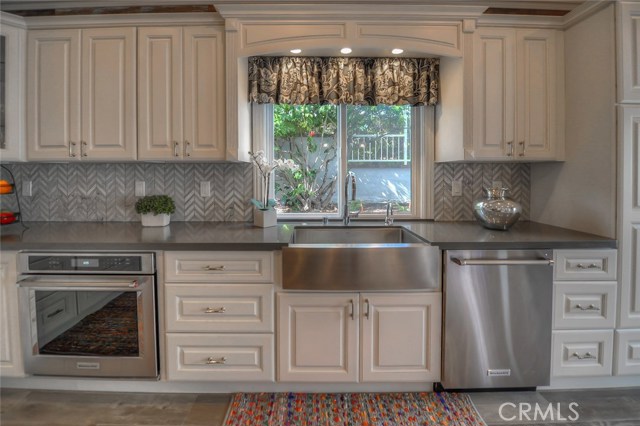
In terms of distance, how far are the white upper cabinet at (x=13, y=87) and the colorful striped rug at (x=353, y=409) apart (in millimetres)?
2129

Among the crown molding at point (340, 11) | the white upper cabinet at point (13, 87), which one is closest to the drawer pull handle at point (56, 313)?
the white upper cabinet at point (13, 87)

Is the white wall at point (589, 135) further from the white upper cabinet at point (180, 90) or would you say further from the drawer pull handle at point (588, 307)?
the white upper cabinet at point (180, 90)

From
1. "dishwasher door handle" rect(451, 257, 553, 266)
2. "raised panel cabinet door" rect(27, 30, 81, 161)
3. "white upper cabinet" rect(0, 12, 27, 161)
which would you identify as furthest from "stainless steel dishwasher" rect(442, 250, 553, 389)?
"white upper cabinet" rect(0, 12, 27, 161)


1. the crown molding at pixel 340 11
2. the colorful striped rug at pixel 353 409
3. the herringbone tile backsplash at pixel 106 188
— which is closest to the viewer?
the colorful striped rug at pixel 353 409

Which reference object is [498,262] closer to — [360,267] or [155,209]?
[360,267]

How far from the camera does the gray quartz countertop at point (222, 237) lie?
2.01m

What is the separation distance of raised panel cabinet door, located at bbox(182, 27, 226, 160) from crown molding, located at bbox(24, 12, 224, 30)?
54 millimetres

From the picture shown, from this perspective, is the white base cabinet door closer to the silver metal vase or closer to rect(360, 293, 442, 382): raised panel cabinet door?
rect(360, 293, 442, 382): raised panel cabinet door

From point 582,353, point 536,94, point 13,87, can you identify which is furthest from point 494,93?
point 13,87

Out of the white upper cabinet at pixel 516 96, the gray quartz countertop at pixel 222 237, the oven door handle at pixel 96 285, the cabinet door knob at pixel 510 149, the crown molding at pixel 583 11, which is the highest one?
the crown molding at pixel 583 11

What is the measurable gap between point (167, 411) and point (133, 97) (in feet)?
6.22

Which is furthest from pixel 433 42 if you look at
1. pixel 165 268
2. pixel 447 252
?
pixel 165 268

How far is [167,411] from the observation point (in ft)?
6.61

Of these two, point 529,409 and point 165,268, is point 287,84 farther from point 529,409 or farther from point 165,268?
point 529,409
